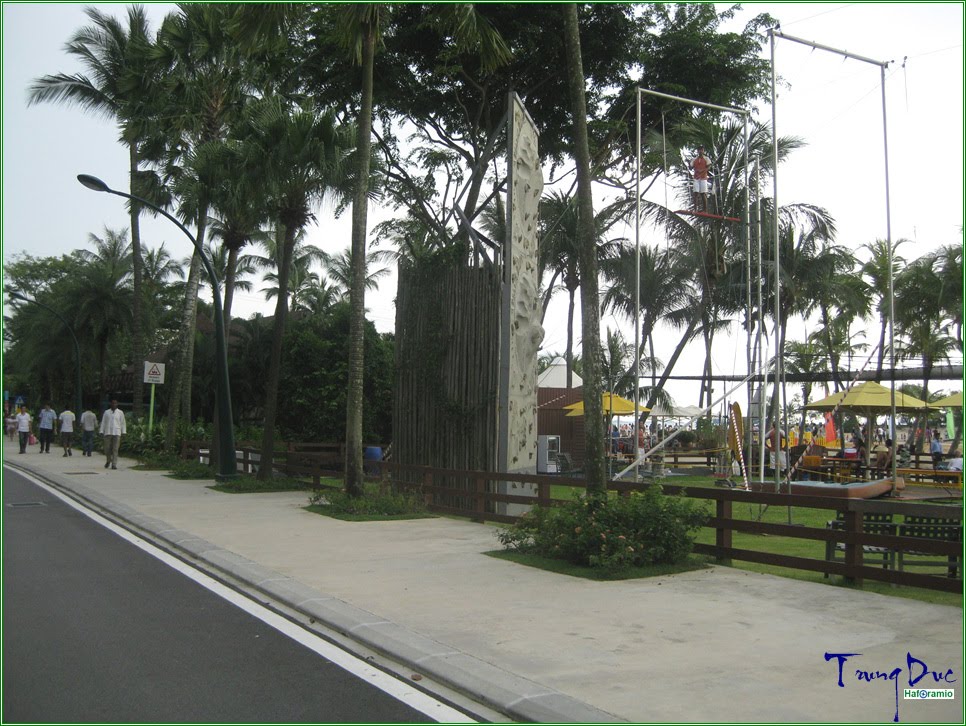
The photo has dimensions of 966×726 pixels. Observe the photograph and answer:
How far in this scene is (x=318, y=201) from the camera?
70.1 feet

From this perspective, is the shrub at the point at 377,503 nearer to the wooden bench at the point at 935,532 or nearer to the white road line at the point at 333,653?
the white road line at the point at 333,653

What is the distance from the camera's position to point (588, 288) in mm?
11031

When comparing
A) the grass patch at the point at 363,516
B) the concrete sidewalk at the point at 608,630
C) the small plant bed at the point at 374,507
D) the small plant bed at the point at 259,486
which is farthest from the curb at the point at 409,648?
the small plant bed at the point at 259,486

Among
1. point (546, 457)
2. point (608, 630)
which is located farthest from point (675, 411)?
point (608, 630)

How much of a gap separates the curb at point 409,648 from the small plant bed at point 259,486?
26.1 ft

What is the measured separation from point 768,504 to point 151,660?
6.90 m

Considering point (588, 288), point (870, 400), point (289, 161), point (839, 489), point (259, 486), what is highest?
point (289, 161)

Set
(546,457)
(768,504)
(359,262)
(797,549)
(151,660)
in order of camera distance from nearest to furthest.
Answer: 1. (151,660)
2. (768,504)
3. (797,549)
4. (359,262)
5. (546,457)

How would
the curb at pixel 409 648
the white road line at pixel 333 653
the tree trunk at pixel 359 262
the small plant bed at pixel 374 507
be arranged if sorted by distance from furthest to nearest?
the tree trunk at pixel 359 262 < the small plant bed at pixel 374 507 < the white road line at pixel 333 653 < the curb at pixel 409 648

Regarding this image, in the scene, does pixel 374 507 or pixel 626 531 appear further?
pixel 374 507

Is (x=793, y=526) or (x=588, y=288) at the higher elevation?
(x=588, y=288)

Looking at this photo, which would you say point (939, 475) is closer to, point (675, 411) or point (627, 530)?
point (627, 530)

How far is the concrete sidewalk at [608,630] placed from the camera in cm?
546

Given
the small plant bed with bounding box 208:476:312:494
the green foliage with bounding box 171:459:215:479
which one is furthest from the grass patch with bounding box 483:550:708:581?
the green foliage with bounding box 171:459:215:479
